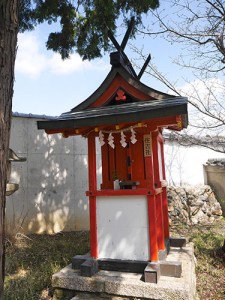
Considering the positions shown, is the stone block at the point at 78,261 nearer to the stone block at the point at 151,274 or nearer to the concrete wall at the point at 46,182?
the stone block at the point at 151,274

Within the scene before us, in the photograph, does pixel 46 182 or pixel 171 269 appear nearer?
pixel 171 269

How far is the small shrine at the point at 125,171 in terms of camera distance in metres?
3.87

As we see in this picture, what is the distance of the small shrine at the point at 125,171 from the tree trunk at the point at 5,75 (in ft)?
4.56

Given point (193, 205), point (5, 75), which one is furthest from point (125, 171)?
point (193, 205)

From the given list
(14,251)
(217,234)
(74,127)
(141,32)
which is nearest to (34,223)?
(14,251)

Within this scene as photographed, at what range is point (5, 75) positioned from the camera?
8.62ft

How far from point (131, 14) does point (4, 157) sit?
4.43 meters

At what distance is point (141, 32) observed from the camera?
6230 millimetres

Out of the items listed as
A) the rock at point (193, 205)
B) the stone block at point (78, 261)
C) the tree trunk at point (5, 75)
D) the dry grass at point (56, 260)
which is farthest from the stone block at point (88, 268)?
the rock at point (193, 205)

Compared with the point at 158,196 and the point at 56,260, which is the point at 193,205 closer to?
the point at 158,196

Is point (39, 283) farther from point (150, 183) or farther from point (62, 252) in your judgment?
point (150, 183)

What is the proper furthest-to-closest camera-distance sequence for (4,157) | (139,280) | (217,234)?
1. (217,234)
2. (139,280)
3. (4,157)

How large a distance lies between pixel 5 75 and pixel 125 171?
267 centimetres

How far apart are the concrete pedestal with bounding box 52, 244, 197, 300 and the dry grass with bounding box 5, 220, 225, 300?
40 centimetres
